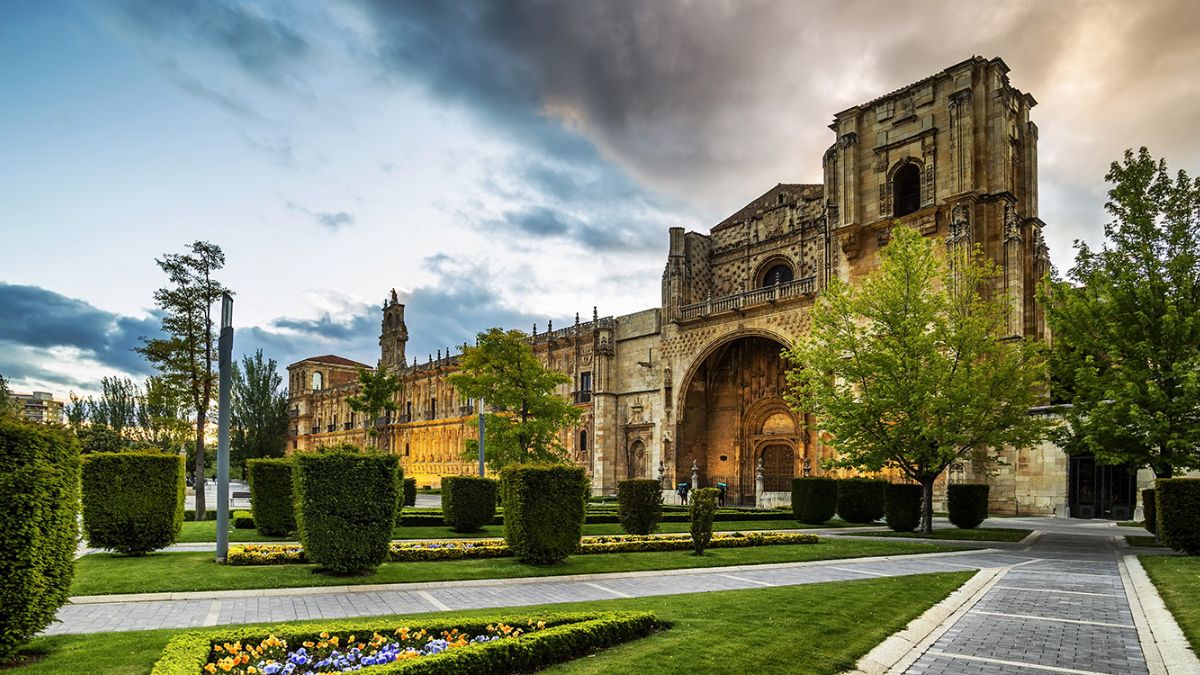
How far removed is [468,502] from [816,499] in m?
12.5

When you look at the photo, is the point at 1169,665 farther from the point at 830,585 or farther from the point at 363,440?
the point at 363,440

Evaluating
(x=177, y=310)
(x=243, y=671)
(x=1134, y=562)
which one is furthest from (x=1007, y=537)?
(x=177, y=310)

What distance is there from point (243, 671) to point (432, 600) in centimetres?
459

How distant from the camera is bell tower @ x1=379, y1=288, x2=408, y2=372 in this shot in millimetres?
71688

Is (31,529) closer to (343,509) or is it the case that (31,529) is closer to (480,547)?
(343,509)

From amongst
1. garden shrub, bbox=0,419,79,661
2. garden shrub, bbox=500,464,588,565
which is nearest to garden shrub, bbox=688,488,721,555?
garden shrub, bbox=500,464,588,565

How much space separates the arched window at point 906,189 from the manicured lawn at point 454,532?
50.8 feet

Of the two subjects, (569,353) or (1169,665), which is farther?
(569,353)

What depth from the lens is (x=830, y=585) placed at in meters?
11.8

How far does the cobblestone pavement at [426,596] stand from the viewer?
29.4ft

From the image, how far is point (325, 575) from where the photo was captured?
12117 millimetres

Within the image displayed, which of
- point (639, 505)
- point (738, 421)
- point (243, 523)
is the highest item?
point (738, 421)

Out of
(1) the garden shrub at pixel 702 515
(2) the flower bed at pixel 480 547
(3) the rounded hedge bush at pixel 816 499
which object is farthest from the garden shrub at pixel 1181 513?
(3) the rounded hedge bush at pixel 816 499

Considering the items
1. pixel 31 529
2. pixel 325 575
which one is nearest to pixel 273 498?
pixel 325 575
